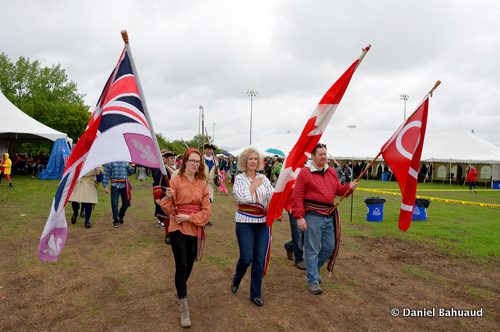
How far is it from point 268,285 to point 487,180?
98.9ft

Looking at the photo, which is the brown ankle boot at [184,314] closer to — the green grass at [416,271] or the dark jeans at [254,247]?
the dark jeans at [254,247]

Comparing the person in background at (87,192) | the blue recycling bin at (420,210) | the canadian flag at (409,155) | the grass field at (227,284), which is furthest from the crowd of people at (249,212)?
the blue recycling bin at (420,210)

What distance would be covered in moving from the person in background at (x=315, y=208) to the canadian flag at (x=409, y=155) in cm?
69

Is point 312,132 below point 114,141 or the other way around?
the other way around

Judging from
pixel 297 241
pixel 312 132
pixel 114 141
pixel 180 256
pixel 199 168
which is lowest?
pixel 297 241

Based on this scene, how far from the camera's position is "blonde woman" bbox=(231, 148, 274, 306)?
13.6 feet

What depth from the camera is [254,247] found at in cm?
425

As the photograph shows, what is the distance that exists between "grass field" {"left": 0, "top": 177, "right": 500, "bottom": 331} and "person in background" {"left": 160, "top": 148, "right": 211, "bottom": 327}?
0.46 m

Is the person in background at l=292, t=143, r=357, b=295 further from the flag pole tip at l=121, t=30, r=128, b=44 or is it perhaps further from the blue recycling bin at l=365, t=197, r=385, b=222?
the blue recycling bin at l=365, t=197, r=385, b=222

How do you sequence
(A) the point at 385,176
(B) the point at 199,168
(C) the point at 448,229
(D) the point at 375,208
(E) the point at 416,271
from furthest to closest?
(A) the point at 385,176, (D) the point at 375,208, (C) the point at 448,229, (E) the point at 416,271, (B) the point at 199,168

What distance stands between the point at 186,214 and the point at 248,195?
2.39 ft

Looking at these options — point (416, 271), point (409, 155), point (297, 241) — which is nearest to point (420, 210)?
point (416, 271)

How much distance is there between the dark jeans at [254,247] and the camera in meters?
4.16

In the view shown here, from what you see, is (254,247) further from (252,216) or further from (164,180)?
(164,180)
